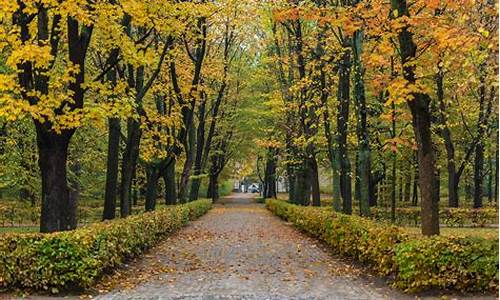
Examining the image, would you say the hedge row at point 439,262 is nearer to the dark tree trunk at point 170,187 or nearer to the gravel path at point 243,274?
the gravel path at point 243,274

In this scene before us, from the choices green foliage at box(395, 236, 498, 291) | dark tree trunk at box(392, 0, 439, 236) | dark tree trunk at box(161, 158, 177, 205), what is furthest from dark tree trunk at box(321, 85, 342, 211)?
dark tree trunk at box(161, 158, 177, 205)

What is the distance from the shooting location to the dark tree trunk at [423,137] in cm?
1019

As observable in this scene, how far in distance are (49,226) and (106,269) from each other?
1916 mm

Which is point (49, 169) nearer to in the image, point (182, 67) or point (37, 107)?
point (37, 107)

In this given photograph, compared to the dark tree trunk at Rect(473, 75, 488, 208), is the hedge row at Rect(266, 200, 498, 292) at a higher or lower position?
lower

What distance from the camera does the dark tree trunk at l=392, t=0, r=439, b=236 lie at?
33.4 feet

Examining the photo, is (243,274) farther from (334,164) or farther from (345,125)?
(334,164)

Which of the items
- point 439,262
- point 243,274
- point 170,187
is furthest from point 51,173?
point 170,187

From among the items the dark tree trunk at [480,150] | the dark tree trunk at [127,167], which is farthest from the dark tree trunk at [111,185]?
the dark tree trunk at [480,150]

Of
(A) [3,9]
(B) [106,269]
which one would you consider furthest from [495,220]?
(A) [3,9]

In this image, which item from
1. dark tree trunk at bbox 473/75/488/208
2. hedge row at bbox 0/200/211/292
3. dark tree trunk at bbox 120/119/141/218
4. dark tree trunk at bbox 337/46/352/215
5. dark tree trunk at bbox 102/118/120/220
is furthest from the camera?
dark tree trunk at bbox 473/75/488/208

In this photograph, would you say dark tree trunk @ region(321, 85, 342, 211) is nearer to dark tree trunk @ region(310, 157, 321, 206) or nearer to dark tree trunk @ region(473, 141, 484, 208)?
dark tree trunk @ region(310, 157, 321, 206)

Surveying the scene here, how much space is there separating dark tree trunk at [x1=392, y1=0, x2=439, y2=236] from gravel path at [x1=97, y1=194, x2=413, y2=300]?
62.1 inches

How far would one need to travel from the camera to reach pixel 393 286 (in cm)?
930
